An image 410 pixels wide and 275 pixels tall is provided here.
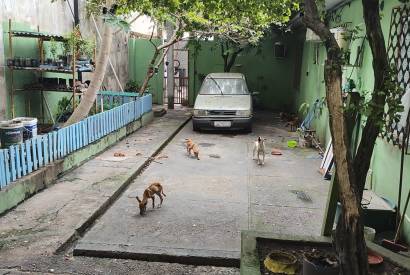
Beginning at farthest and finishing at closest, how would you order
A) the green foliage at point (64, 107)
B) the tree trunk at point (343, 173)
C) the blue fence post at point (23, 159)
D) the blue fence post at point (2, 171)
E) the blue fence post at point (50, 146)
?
the green foliage at point (64, 107)
the blue fence post at point (50, 146)
the blue fence post at point (23, 159)
the blue fence post at point (2, 171)
the tree trunk at point (343, 173)

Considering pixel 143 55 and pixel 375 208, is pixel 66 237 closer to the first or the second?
pixel 375 208

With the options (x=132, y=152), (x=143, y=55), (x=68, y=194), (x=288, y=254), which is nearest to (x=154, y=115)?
(x=143, y=55)

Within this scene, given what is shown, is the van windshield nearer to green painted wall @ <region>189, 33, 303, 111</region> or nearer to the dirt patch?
green painted wall @ <region>189, 33, 303, 111</region>

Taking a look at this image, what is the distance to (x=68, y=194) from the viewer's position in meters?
6.54

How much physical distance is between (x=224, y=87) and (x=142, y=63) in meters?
6.03

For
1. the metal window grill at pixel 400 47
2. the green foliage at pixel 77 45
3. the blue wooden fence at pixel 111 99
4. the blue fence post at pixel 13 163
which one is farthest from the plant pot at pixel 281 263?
the blue wooden fence at pixel 111 99

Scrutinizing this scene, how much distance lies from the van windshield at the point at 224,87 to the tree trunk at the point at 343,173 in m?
10.2

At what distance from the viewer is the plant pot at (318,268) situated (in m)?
3.25

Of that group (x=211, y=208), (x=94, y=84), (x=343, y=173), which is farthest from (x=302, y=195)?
(x=94, y=84)

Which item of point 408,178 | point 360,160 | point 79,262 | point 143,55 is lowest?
point 79,262

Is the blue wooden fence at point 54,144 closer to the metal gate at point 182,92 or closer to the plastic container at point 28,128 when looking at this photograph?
the plastic container at point 28,128

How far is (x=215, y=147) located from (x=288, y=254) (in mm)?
7051

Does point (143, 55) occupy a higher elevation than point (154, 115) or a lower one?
higher

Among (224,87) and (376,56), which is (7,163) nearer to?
(376,56)
